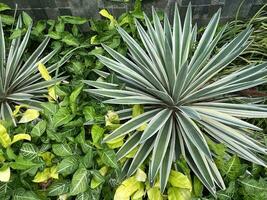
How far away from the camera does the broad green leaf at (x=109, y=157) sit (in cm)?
180

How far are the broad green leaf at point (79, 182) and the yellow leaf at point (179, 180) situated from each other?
1.32 ft

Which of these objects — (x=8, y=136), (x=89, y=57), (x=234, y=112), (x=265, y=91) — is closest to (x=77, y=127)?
(x=8, y=136)

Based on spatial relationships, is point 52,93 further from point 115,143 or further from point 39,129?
point 115,143

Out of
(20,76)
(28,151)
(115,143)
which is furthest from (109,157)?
(20,76)

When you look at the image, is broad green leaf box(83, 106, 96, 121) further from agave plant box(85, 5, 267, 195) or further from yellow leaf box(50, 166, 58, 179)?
yellow leaf box(50, 166, 58, 179)

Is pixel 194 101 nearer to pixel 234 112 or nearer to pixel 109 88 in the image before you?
pixel 234 112

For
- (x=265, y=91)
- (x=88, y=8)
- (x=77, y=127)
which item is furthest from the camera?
(x=88, y=8)

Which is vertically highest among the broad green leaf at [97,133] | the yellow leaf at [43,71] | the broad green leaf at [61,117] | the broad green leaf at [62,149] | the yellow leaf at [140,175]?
the yellow leaf at [43,71]

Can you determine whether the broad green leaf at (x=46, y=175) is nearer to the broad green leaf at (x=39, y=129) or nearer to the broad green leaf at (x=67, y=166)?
the broad green leaf at (x=67, y=166)

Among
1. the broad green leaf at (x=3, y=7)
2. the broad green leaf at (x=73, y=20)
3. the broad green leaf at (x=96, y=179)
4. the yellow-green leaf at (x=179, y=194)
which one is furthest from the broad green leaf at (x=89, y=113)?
the broad green leaf at (x=3, y=7)

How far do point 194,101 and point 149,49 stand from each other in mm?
373

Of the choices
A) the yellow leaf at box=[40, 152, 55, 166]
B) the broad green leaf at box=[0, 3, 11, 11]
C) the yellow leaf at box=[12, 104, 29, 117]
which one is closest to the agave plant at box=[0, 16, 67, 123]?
the yellow leaf at box=[12, 104, 29, 117]

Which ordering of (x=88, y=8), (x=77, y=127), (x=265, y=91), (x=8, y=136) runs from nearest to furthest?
(x=8, y=136) → (x=77, y=127) → (x=265, y=91) → (x=88, y=8)

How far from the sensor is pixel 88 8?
7.88 feet
